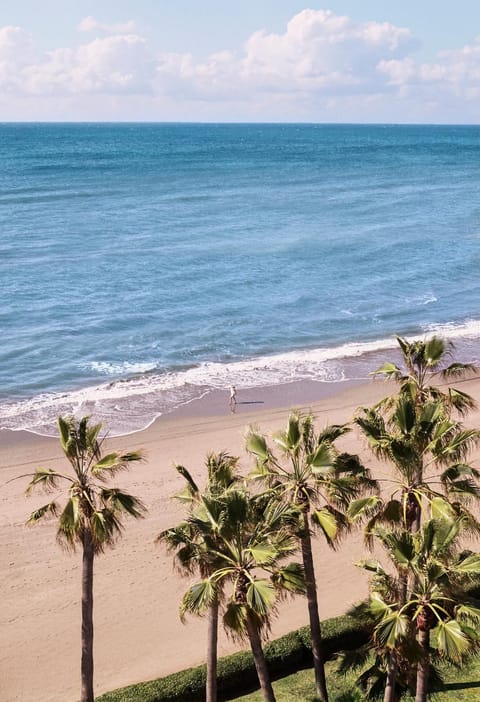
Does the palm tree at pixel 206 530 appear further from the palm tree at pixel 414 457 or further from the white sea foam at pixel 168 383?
the white sea foam at pixel 168 383

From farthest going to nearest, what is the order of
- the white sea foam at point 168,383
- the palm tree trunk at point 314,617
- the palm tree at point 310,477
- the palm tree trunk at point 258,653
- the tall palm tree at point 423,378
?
the white sea foam at point 168,383
the tall palm tree at point 423,378
the palm tree trunk at point 314,617
the palm tree at point 310,477
the palm tree trunk at point 258,653

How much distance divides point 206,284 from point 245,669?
37.3 meters

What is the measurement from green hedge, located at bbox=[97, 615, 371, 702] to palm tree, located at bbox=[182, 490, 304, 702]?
401cm

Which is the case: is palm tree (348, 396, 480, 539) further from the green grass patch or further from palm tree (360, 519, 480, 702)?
the green grass patch

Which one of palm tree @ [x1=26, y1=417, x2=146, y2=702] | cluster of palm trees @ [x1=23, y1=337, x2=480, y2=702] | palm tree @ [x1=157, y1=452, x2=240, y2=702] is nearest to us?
cluster of palm trees @ [x1=23, y1=337, x2=480, y2=702]

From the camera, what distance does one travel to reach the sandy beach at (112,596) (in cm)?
1845

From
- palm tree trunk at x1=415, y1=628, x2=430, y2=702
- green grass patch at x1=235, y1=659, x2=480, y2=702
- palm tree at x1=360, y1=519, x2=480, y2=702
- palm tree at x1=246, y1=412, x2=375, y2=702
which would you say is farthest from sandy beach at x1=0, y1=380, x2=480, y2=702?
palm tree at x1=360, y1=519, x2=480, y2=702

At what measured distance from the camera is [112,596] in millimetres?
20875

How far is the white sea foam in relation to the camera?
33.3m

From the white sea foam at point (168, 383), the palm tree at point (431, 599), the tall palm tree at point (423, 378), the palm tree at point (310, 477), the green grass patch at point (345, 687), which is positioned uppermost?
the tall palm tree at point (423, 378)

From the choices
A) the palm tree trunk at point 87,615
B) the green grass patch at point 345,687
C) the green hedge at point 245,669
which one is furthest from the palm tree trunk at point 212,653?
the palm tree trunk at point 87,615

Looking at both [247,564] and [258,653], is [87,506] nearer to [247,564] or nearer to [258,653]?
[247,564]

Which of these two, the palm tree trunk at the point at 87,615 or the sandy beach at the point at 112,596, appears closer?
the palm tree trunk at the point at 87,615

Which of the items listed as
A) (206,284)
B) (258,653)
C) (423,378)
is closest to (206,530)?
(258,653)
